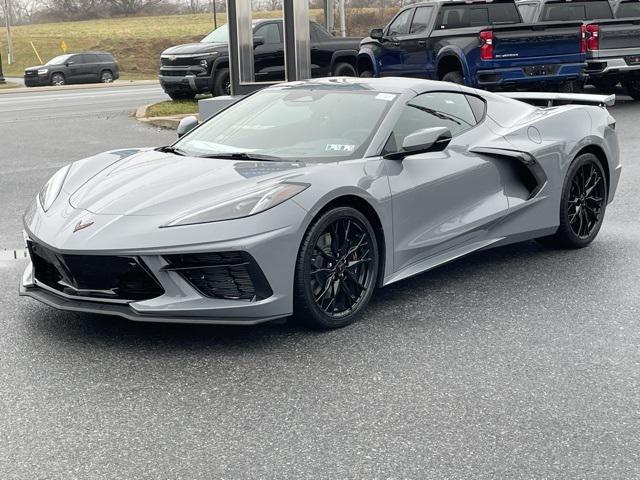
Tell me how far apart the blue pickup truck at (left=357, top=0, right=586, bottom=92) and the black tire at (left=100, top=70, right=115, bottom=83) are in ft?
88.2

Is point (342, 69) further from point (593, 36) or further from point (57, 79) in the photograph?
point (57, 79)

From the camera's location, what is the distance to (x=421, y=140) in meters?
5.34

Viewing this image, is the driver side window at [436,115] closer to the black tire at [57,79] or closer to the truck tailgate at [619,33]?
the truck tailgate at [619,33]

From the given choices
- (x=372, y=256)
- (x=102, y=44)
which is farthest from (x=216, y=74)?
(x=102, y=44)

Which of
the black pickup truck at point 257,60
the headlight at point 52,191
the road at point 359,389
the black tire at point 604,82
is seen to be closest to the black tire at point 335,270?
the road at point 359,389

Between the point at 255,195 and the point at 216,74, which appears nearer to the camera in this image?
the point at 255,195

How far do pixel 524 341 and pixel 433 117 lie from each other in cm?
174

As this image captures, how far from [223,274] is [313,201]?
0.61 meters

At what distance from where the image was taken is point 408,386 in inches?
166

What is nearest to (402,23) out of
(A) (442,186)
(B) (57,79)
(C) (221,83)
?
(C) (221,83)

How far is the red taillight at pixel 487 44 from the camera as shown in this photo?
14.8 meters

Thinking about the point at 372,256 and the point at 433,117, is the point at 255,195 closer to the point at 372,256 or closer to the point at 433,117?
the point at 372,256

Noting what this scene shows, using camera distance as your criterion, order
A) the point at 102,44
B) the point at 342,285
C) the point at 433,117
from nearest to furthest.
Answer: the point at 342,285 → the point at 433,117 → the point at 102,44

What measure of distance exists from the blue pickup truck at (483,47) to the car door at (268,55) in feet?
7.70
